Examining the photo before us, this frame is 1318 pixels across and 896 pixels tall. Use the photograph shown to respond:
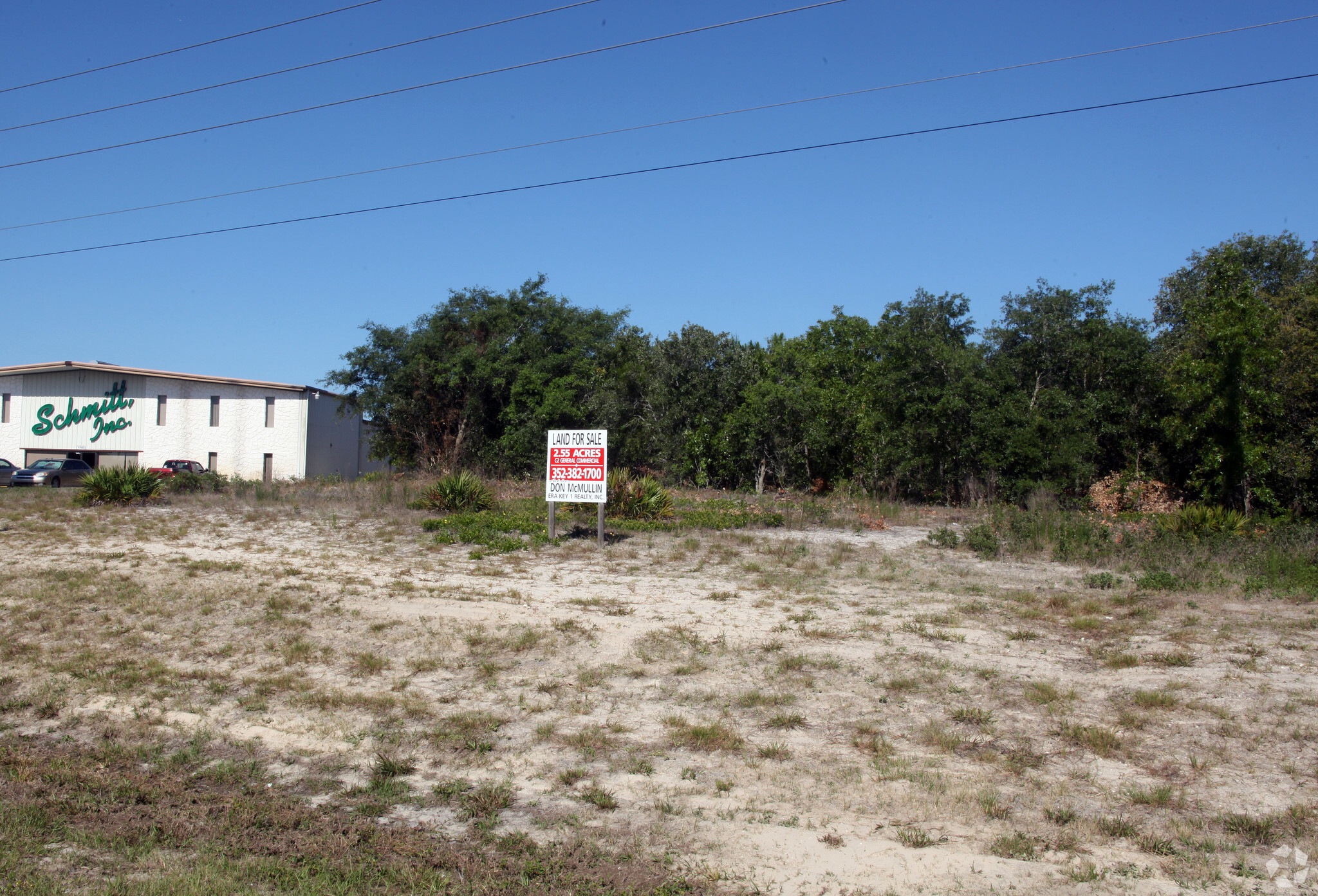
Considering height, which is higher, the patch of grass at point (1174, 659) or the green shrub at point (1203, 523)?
the green shrub at point (1203, 523)

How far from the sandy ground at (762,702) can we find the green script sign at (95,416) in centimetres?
3926

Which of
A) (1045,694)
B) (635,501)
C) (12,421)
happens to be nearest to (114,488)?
(635,501)

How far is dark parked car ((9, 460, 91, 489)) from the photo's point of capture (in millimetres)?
37312

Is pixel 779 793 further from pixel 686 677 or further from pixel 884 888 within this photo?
pixel 686 677

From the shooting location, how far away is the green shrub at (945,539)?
17984 millimetres

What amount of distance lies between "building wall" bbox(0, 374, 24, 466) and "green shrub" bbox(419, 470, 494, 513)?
40.1 m

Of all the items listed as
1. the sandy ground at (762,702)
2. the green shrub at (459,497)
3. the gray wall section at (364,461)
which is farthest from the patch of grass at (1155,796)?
the gray wall section at (364,461)

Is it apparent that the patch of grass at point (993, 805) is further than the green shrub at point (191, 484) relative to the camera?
No

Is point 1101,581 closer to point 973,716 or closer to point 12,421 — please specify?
point 973,716

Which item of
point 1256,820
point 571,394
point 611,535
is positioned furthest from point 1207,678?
point 571,394

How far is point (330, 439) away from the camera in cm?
5112

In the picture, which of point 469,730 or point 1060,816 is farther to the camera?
point 469,730

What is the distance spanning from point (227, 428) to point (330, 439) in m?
5.46

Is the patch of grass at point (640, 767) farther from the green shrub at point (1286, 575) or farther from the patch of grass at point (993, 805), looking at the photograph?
the green shrub at point (1286, 575)
